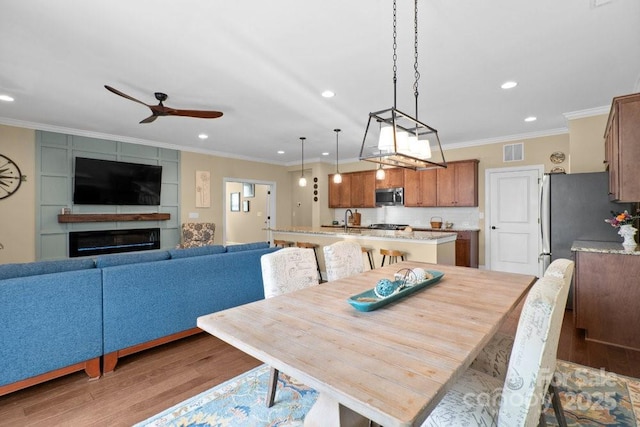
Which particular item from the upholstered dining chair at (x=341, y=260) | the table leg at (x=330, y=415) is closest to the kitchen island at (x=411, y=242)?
the upholstered dining chair at (x=341, y=260)

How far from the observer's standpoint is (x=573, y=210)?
3.58 metres

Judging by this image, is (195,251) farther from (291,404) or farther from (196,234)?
(196,234)

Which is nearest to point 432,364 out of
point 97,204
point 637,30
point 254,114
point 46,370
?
point 46,370

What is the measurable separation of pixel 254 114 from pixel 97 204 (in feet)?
11.0

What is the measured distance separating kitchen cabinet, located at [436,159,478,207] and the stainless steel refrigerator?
6.45ft

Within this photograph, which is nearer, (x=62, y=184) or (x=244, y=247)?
(x=244, y=247)

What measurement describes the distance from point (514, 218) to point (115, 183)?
713cm

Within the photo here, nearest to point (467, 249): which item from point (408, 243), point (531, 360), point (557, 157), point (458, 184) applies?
point (458, 184)

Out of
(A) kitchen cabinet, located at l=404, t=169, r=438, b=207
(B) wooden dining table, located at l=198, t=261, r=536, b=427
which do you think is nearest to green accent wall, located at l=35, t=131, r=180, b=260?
(B) wooden dining table, located at l=198, t=261, r=536, b=427

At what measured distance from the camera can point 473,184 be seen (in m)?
5.71

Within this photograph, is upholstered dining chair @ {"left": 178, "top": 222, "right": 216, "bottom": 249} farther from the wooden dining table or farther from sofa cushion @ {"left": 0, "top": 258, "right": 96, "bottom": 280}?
the wooden dining table

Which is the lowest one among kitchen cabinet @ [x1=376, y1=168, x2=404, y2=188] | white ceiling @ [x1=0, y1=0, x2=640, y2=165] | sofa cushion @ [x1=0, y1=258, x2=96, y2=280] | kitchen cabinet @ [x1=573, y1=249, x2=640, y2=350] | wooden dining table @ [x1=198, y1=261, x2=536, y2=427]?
kitchen cabinet @ [x1=573, y1=249, x2=640, y2=350]

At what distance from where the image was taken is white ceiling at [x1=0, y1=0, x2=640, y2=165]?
207 cm

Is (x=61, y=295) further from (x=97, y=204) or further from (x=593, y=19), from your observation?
(x=593, y=19)
